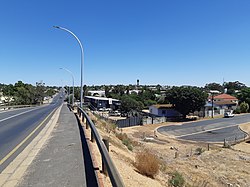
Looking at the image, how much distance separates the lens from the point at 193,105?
2115 inches

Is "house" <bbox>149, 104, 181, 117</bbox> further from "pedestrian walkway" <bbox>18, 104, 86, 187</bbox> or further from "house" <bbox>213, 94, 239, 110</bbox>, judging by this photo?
"pedestrian walkway" <bbox>18, 104, 86, 187</bbox>

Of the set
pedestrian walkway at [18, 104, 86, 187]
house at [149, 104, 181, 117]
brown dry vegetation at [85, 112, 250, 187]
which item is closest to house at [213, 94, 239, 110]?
house at [149, 104, 181, 117]

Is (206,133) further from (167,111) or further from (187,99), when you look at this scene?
(167,111)

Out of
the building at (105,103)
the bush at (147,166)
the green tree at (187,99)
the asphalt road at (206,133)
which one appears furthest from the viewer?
the building at (105,103)

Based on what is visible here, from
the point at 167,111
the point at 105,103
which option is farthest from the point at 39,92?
the point at 167,111

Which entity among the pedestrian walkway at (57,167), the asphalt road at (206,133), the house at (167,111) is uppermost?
the pedestrian walkway at (57,167)

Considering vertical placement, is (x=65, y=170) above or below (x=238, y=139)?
above

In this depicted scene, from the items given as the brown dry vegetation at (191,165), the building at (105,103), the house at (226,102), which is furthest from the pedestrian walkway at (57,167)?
the building at (105,103)

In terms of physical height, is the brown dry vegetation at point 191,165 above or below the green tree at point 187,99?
Result: below

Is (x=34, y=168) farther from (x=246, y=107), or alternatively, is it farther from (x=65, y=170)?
(x=246, y=107)

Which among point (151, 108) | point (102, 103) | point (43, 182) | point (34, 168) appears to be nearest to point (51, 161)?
point (34, 168)

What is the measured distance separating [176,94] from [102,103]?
45.9 metres

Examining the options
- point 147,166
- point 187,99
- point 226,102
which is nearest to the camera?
point 147,166

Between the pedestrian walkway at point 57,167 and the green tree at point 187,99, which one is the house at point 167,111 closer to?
the green tree at point 187,99
